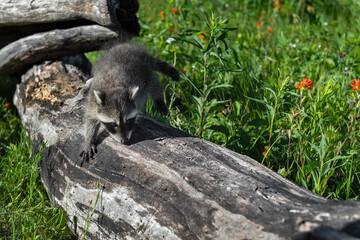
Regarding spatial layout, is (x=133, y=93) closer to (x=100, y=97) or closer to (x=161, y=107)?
(x=100, y=97)

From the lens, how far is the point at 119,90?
14.7 feet

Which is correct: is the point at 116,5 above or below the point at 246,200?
above

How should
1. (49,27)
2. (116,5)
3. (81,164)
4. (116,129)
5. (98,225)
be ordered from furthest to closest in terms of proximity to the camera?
(49,27) < (116,5) < (116,129) < (81,164) < (98,225)

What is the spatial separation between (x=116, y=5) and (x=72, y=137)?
166 centimetres

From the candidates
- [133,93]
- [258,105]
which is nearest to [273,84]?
[258,105]

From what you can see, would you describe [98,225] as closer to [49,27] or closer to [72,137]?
[72,137]

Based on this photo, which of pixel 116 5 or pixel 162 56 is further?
pixel 162 56

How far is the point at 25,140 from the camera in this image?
4.94 m

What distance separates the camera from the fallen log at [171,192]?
105 inches

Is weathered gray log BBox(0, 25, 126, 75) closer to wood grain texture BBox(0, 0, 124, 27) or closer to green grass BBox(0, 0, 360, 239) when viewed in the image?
wood grain texture BBox(0, 0, 124, 27)

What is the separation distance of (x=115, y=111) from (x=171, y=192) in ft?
4.94

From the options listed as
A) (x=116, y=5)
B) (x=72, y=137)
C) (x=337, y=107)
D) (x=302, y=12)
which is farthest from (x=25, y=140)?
(x=302, y=12)

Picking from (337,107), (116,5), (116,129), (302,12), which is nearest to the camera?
(116,129)

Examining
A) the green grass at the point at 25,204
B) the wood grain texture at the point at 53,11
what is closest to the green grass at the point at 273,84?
the wood grain texture at the point at 53,11
